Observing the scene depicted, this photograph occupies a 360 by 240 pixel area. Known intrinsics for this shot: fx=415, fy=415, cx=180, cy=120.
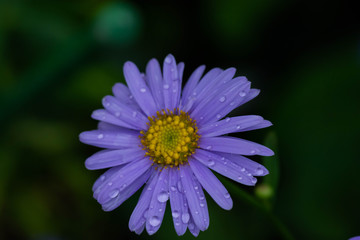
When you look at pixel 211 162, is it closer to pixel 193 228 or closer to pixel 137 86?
pixel 193 228

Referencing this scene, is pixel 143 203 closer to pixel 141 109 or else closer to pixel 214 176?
pixel 214 176

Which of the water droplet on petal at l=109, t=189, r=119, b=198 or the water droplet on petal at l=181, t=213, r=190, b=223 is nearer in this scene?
the water droplet on petal at l=181, t=213, r=190, b=223

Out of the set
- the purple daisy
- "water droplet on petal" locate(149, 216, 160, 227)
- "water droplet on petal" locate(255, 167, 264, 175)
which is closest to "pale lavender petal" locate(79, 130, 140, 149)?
the purple daisy

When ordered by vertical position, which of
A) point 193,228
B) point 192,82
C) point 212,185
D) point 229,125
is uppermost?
point 192,82

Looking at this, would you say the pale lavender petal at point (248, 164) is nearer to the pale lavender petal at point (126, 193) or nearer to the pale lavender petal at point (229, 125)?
the pale lavender petal at point (229, 125)

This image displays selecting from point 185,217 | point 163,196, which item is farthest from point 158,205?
point 185,217

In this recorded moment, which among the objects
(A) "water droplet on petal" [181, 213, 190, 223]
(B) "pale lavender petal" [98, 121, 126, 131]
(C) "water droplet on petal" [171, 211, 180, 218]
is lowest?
(A) "water droplet on petal" [181, 213, 190, 223]

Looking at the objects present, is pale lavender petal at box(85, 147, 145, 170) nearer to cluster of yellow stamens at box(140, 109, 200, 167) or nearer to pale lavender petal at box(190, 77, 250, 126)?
cluster of yellow stamens at box(140, 109, 200, 167)
